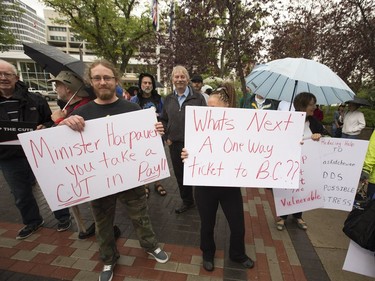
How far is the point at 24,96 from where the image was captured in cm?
274

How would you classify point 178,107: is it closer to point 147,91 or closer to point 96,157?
point 147,91

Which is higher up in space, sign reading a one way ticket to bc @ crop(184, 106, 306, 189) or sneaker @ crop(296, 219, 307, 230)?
sign reading a one way ticket to bc @ crop(184, 106, 306, 189)

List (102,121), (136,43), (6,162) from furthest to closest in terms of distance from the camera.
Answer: (136,43) → (6,162) → (102,121)

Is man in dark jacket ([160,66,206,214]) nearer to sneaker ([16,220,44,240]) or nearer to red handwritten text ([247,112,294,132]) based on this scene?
red handwritten text ([247,112,294,132])

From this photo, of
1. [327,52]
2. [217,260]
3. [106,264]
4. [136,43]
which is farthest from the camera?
[136,43]

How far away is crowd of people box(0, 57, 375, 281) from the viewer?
210 cm

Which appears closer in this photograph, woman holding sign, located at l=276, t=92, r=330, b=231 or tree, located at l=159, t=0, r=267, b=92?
woman holding sign, located at l=276, t=92, r=330, b=231

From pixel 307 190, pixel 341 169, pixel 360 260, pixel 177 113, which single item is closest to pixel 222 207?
pixel 307 190

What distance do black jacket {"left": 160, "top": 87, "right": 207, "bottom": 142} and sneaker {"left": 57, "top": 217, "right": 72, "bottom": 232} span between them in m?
1.82

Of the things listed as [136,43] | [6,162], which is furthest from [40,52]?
[136,43]

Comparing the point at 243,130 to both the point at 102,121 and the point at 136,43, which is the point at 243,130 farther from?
the point at 136,43

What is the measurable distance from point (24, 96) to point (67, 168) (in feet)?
4.67

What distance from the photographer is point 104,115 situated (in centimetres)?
209

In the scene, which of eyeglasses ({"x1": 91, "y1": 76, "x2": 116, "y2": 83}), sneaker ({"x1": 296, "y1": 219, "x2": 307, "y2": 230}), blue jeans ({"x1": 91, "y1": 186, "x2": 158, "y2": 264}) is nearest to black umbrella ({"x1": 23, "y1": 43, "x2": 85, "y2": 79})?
eyeglasses ({"x1": 91, "y1": 76, "x2": 116, "y2": 83})
